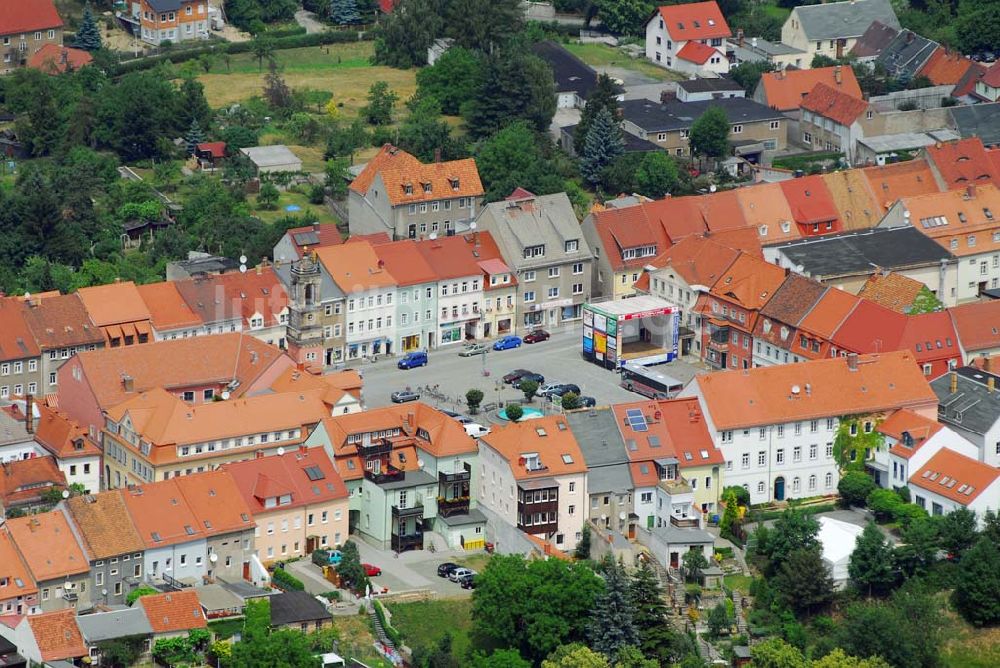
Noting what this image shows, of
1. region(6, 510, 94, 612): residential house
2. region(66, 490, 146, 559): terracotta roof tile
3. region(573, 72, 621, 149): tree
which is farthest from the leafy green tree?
region(6, 510, 94, 612): residential house

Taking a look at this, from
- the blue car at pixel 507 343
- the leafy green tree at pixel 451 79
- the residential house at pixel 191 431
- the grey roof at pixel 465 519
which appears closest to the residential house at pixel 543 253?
the blue car at pixel 507 343

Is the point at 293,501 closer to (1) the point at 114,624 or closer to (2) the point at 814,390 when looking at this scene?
(1) the point at 114,624

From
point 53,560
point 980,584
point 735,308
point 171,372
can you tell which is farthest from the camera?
point 735,308

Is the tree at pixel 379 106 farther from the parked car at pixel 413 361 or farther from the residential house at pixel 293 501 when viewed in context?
the residential house at pixel 293 501

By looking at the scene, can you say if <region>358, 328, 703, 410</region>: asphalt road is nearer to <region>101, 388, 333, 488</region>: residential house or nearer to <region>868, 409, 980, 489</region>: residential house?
<region>101, 388, 333, 488</region>: residential house

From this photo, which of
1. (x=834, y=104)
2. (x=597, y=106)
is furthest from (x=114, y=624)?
(x=834, y=104)
